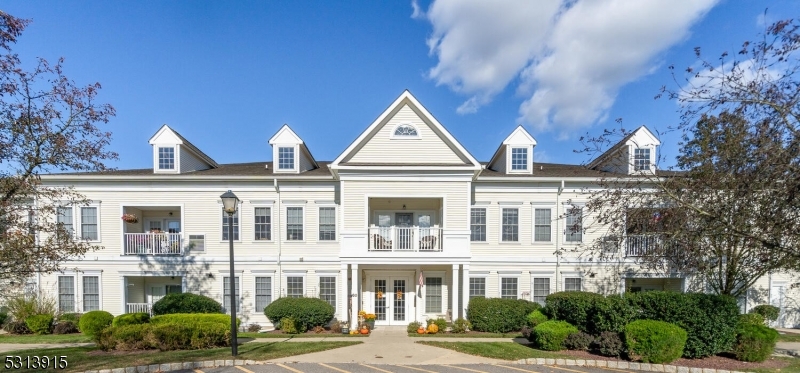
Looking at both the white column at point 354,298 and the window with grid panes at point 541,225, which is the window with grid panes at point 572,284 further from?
the white column at point 354,298

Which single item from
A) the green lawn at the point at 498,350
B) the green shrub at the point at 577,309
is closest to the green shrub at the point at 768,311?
the green shrub at the point at 577,309

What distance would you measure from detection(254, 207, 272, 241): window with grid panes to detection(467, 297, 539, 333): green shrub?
30.4 feet

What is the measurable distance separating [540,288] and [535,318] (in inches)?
127

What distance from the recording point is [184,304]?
1448 cm

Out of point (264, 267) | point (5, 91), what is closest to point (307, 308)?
point (264, 267)

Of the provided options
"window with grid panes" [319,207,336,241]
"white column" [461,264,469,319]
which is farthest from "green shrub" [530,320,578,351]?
"window with grid panes" [319,207,336,241]

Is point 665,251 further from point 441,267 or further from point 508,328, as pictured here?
point 441,267

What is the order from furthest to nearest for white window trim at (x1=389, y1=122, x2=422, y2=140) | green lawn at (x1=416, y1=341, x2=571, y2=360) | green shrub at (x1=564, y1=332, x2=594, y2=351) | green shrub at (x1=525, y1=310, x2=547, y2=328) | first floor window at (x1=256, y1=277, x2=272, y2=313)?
first floor window at (x1=256, y1=277, x2=272, y2=313)
white window trim at (x1=389, y1=122, x2=422, y2=140)
green shrub at (x1=525, y1=310, x2=547, y2=328)
green shrub at (x1=564, y1=332, x2=594, y2=351)
green lawn at (x1=416, y1=341, x2=571, y2=360)

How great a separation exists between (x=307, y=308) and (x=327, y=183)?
5280 millimetres

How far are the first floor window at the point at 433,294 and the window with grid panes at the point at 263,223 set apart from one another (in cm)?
737

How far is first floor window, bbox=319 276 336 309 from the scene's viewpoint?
15.8 metres

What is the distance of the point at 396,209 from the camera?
16625 millimetres

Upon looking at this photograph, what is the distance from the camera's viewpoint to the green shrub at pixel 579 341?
33.7ft

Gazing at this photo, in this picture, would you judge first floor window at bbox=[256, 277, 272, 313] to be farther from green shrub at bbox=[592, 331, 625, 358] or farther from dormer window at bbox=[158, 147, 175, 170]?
green shrub at bbox=[592, 331, 625, 358]
